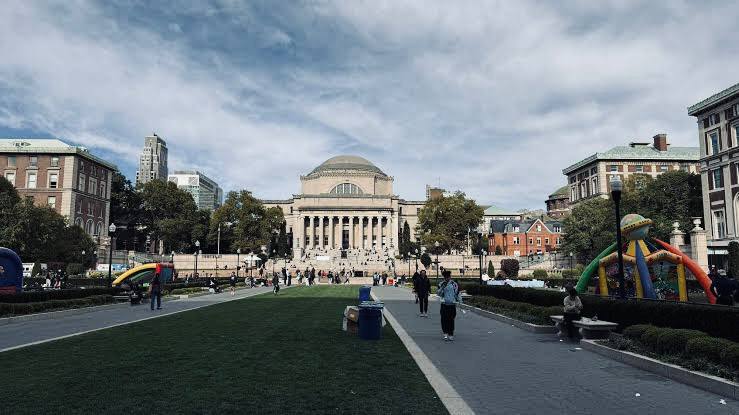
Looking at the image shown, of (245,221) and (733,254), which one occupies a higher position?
(245,221)

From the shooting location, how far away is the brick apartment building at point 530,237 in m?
108

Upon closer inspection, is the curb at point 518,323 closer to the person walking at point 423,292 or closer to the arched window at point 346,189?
the person walking at point 423,292

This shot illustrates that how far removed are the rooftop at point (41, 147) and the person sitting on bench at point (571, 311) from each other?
79.3m

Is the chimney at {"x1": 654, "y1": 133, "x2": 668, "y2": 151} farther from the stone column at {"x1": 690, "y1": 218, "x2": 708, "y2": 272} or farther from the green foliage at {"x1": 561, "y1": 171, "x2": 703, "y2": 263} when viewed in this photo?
the stone column at {"x1": 690, "y1": 218, "x2": 708, "y2": 272}

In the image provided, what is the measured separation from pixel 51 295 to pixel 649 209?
66.5 m

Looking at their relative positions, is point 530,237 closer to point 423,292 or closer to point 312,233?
point 312,233

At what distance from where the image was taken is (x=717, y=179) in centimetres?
5631

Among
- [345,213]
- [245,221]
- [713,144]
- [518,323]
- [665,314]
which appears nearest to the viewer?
[665,314]

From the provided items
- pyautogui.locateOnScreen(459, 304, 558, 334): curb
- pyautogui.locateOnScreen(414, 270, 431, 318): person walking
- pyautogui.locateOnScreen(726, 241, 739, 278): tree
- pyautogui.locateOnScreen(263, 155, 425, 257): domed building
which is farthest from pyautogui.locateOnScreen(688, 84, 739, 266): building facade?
pyautogui.locateOnScreen(263, 155, 425, 257): domed building

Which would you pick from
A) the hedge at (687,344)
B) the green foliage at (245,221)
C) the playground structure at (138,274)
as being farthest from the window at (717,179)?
the green foliage at (245,221)

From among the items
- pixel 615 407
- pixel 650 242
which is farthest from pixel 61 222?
pixel 615 407

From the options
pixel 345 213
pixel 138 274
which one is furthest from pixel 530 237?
pixel 138 274

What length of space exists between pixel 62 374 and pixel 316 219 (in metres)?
109

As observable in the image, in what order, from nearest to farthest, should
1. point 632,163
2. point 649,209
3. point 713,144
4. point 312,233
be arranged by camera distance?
point 713,144
point 649,209
point 632,163
point 312,233
